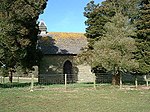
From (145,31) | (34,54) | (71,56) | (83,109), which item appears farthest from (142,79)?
(83,109)

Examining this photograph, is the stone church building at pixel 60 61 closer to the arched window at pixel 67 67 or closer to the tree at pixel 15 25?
the arched window at pixel 67 67

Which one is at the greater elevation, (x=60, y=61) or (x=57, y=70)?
(x=60, y=61)

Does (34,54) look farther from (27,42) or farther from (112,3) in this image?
(112,3)

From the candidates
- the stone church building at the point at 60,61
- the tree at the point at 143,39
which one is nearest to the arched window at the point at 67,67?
→ the stone church building at the point at 60,61

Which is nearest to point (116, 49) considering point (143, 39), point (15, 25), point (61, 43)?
point (143, 39)

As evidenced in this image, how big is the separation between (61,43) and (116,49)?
63.3ft

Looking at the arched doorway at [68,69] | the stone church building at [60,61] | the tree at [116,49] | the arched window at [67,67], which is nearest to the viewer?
the tree at [116,49]

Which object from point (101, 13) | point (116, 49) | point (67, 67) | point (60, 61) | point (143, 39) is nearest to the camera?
point (116, 49)

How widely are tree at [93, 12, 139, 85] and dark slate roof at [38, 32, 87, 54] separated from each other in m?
16.1

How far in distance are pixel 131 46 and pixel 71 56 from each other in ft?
59.2

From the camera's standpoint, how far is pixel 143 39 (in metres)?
33.2

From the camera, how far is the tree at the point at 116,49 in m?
27.2

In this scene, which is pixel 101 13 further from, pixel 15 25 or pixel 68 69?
pixel 68 69

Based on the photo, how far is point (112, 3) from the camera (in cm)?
3344
